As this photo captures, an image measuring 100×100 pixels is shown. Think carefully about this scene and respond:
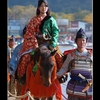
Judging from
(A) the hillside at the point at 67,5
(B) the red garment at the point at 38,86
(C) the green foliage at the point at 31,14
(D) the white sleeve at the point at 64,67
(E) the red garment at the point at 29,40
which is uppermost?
(A) the hillside at the point at 67,5

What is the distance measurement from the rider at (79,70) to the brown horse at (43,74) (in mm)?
99

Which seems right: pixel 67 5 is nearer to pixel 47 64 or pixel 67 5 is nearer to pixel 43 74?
pixel 47 64

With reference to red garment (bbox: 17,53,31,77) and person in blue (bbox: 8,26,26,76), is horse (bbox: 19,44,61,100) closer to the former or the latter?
red garment (bbox: 17,53,31,77)

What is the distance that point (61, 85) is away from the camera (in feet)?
15.5

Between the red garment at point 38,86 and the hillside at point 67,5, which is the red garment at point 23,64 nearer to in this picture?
the red garment at point 38,86

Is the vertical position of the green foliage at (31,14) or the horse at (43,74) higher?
the green foliage at (31,14)

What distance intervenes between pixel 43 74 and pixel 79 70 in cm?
37

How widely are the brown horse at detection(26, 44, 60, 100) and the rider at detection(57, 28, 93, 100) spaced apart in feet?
0.32

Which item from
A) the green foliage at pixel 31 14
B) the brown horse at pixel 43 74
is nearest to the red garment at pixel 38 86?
the brown horse at pixel 43 74

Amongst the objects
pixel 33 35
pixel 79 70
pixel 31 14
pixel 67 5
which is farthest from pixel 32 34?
pixel 79 70

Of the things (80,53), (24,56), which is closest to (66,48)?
(80,53)

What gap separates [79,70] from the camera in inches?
183

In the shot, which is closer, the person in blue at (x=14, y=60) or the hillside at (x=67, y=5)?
the hillside at (x=67, y=5)

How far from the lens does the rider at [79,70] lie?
15.2 feet
